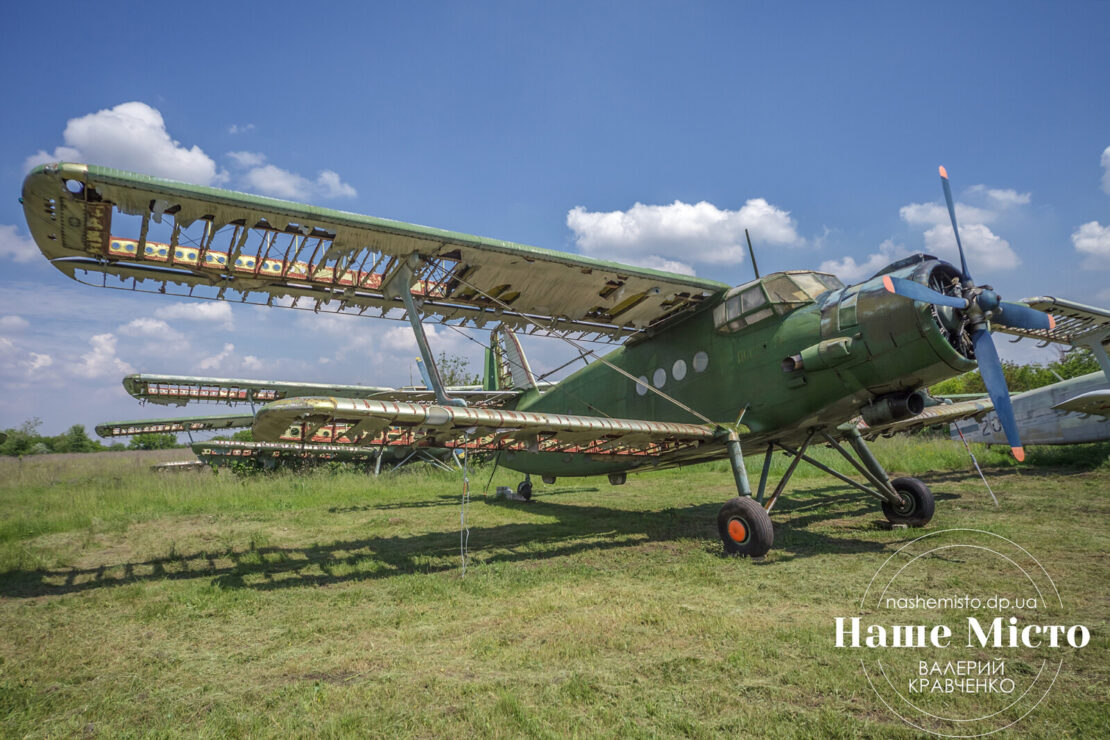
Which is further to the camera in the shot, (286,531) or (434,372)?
(286,531)

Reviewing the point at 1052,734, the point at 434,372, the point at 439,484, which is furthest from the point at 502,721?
the point at 439,484

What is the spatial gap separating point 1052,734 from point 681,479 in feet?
55.2

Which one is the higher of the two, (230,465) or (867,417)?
(867,417)

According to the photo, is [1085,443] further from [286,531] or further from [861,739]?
[286,531]

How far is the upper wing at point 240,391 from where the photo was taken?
52.3ft

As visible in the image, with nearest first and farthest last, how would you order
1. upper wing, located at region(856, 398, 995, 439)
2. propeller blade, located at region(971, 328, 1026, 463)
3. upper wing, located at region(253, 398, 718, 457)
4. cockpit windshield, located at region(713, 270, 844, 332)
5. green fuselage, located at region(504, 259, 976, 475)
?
upper wing, located at region(253, 398, 718, 457) → propeller blade, located at region(971, 328, 1026, 463) → green fuselage, located at region(504, 259, 976, 475) → cockpit windshield, located at region(713, 270, 844, 332) → upper wing, located at region(856, 398, 995, 439)

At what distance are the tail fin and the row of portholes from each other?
406 centimetres

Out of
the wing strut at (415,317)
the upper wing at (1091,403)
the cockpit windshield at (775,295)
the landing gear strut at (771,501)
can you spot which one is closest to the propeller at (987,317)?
the cockpit windshield at (775,295)

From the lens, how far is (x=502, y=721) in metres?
2.70

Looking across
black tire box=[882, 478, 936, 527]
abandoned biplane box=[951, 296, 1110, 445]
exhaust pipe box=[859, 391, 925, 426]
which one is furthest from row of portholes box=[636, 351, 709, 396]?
abandoned biplane box=[951, 296, 1110, 445]

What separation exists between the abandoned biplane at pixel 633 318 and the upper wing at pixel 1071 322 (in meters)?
7.35

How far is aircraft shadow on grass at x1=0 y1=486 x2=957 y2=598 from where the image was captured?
6496 mm

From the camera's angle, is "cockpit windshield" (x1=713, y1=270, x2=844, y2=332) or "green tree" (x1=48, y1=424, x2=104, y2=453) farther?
"green tree" (x1=48, y1=424, x2=104, y2=453)

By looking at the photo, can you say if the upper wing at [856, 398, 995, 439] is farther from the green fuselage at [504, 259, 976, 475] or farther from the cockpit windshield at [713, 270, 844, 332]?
the cockpit windshield at [713, 270, 844, 332]
